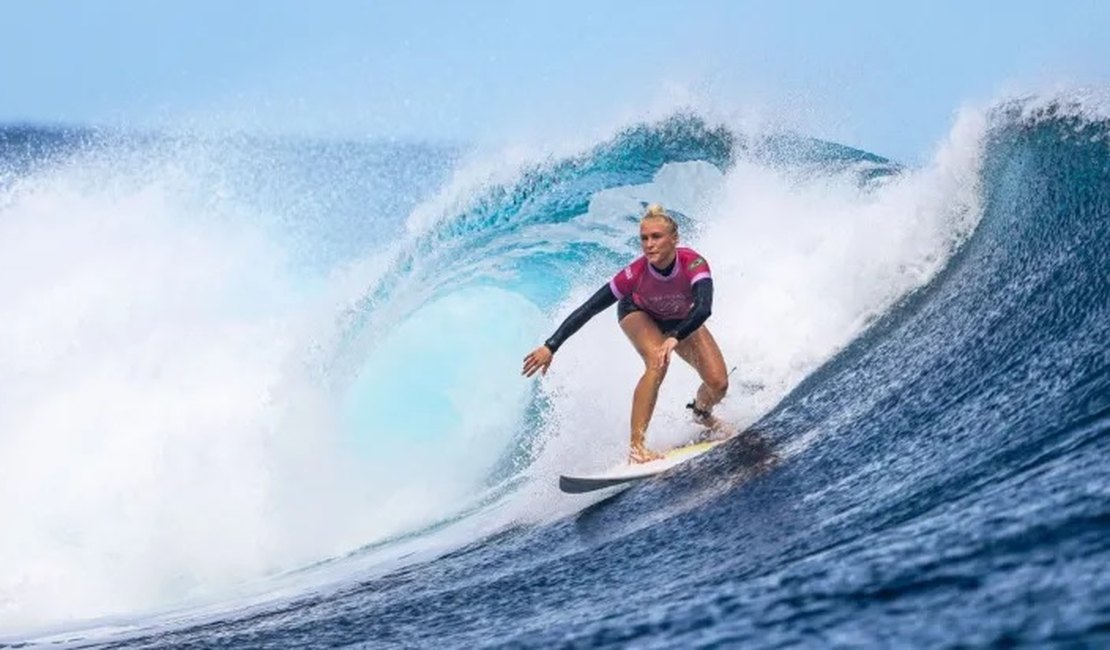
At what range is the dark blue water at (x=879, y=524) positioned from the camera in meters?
1.93

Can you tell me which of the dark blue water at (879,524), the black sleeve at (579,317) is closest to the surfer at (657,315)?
the black sleeve at (579,317)

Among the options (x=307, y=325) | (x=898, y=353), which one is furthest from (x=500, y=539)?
(x=307, y=325)

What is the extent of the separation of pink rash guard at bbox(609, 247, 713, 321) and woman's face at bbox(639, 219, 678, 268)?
0.14 metres

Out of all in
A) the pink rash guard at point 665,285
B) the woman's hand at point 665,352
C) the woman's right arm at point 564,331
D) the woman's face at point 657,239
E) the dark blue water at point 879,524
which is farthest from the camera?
the pink rash guard at point 665,285

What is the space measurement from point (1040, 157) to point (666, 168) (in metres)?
5.13

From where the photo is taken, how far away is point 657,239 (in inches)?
210

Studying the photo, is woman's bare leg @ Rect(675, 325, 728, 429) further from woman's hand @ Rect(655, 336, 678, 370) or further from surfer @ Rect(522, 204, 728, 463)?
woman's hand @ Rect(655, 336, 678, 370)

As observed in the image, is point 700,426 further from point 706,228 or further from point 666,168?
point 666,168

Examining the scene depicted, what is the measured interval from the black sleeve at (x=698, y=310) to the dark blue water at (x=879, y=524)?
25.0 inches

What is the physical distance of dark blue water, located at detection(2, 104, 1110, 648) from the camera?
1928 millimetres

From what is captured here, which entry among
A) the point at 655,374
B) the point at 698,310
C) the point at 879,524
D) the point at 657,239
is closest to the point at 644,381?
the point at 655,374

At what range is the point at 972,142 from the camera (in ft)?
32.7

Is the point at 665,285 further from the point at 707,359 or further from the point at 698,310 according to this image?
the point at 707,359

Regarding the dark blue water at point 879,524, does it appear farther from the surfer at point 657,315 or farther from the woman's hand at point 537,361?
the woman's hand at point 537,361
